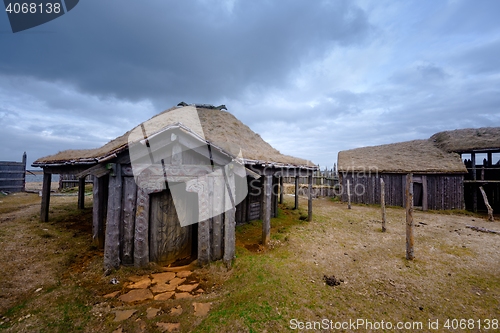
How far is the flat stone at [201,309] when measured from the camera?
416 cm

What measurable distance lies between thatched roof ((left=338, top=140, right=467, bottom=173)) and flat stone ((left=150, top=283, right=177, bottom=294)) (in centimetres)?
1939

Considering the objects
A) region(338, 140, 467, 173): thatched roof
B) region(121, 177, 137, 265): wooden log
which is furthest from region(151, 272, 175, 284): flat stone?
region(338, 140, 467, 173): thatched roof

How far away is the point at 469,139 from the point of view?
1836 cm

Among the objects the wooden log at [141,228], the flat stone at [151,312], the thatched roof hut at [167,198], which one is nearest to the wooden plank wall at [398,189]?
the thatched roof hut at [167,198]

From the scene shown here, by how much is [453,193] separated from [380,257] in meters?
14.7

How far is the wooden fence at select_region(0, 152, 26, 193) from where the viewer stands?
675 inches

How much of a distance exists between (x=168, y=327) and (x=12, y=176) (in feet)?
75.7

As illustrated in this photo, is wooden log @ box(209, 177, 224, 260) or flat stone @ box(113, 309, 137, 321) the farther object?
wooden log @ box(209, 177, 224, 260)

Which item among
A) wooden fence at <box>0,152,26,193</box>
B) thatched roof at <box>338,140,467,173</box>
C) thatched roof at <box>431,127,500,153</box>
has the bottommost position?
wooden fence at <box>0,152,26,193</box>

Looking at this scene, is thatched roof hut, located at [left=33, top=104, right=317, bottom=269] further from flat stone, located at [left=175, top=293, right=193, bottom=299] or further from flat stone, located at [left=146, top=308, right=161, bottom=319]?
flat stone, located at [left=146, top=308, right=161, bottom=319]

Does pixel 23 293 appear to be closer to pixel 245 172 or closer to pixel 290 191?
pixel 245 172

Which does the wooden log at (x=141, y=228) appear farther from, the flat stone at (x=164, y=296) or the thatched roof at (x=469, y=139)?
the thatched roof at (x=469, y=139)

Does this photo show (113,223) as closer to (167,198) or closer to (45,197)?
(167,198)

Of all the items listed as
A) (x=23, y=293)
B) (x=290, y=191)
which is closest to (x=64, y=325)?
(x=23, y=293)
